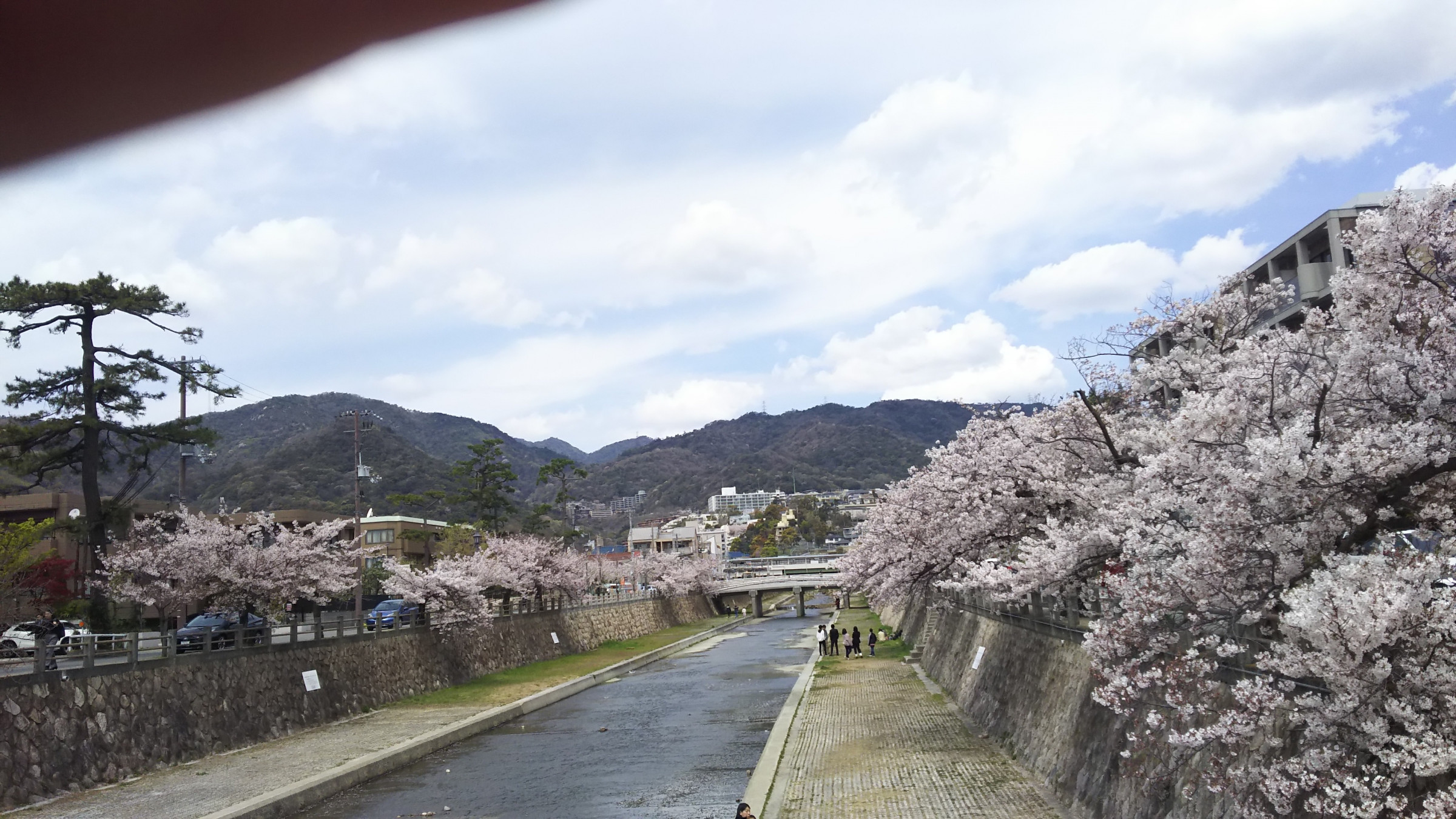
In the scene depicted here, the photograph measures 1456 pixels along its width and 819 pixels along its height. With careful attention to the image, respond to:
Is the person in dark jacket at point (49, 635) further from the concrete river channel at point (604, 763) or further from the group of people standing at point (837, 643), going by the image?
the group of people standing at point (837, 643)

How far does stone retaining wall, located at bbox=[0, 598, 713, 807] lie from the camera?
16.2 meters

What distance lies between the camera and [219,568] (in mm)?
27141

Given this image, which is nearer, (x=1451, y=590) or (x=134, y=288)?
(x=1451, y=590)

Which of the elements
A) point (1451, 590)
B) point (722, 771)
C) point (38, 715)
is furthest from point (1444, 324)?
point (38, 715)

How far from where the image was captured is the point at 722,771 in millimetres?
19703

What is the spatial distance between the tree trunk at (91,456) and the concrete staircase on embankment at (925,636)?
26.4m

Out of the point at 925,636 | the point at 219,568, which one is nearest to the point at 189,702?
the point at 219,568

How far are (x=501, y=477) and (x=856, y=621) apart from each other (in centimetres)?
3018

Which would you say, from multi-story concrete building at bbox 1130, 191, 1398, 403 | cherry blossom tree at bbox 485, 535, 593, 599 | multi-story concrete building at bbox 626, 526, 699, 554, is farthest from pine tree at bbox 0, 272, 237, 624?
multi-story concrete building at bbox 626, 526, 699, 554

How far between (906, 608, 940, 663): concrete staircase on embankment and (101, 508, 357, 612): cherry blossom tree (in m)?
20.7

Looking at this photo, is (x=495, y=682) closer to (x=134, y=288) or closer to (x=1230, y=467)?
(x=134, y=288)

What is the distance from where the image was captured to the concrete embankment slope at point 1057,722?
35.3 ft

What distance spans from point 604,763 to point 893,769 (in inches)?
264

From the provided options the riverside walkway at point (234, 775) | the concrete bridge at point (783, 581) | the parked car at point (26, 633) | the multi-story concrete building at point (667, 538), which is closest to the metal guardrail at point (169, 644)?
the riverside walkway at point (234, 775)
